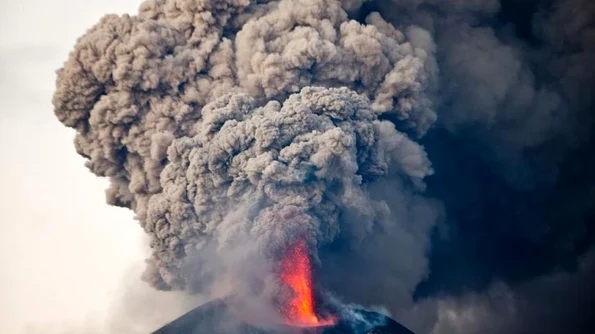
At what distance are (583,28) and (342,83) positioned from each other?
31.5ft

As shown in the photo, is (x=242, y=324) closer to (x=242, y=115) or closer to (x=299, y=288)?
(x=299, y=288)

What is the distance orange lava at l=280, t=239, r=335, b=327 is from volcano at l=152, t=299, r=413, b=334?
25 centimetres

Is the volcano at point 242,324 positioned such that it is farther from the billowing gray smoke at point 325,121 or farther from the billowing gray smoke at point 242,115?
the billowing gray smoke at point 242,115

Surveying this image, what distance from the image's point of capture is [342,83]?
2697 centimetres

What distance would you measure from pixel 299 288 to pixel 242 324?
2.31 metres

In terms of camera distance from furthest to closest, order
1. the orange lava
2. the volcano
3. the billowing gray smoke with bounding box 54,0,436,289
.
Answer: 1. the volcano
2. the orange lava
3. the billowing gray smoke with bounding box 54,0,436,289

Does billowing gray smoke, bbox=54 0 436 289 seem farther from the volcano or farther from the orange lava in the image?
the volcano

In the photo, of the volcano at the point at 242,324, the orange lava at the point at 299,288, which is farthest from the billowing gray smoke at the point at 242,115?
the volcano at the point at 242,324

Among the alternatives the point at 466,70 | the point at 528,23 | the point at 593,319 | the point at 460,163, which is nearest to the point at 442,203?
the point at 460,163

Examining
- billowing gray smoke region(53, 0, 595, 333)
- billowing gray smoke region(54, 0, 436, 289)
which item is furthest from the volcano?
billowing gray smoke region(54, 0, 436, 289)

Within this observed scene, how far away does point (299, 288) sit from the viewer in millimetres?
25844

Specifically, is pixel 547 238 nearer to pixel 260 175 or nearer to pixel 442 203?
pixel 442 203

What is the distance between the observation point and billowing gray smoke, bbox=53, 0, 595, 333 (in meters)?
24.4

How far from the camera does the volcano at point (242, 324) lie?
27000 millimetres
